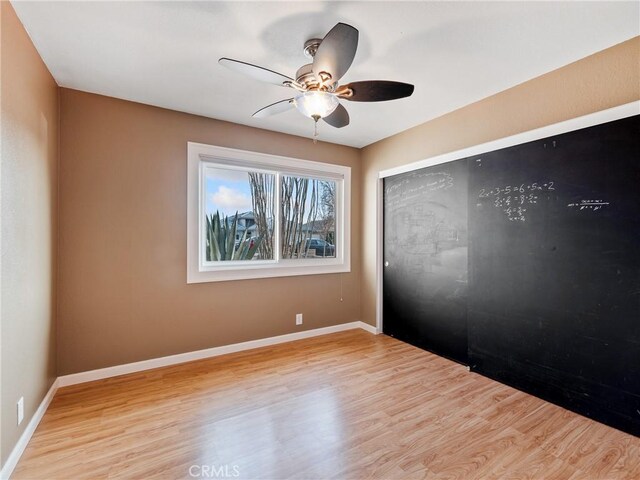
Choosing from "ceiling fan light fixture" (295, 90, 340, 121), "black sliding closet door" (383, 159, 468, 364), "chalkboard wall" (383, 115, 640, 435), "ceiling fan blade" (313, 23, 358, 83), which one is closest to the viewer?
"ceiling fan blade" (313, 23, 358, 83)

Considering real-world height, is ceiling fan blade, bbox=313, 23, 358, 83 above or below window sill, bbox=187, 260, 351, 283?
above

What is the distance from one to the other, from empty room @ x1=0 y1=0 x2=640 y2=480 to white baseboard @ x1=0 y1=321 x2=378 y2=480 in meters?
0.02

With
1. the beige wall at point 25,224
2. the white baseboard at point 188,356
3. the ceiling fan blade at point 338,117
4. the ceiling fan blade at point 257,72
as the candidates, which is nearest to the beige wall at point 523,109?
the white baseboard at point 188,356

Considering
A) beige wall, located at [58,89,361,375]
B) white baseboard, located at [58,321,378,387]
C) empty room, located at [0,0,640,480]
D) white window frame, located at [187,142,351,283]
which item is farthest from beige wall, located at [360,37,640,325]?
beige wall, located at [58,89,361,375]

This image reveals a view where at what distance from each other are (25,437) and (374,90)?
297 centimetres

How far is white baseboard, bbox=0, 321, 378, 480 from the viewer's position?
1739 mm

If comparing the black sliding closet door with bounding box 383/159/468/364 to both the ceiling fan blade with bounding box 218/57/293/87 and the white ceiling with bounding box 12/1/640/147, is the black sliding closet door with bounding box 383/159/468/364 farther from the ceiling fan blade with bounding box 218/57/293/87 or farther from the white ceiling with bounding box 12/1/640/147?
the ceiling fan blade with bounding box 218/57/293/87

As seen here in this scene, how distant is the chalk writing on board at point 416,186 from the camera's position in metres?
3.13

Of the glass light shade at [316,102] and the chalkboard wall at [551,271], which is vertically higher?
the glass light shade at [316,102]

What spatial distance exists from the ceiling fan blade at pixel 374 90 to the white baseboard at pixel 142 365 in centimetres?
270

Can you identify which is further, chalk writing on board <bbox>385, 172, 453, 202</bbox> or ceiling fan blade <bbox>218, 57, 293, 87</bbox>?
chalk writing on board <bbox>385, 172, 453, 202</bbox>

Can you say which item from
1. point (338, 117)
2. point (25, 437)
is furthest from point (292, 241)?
point (25, 437)

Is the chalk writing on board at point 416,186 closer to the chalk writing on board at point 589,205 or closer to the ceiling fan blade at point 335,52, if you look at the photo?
the chalk writing on board at point 589,205

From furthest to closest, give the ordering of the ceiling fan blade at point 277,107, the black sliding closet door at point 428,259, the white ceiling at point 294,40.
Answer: the black sliding closet door at point 428,259 < the ceiling fan blade at point 277,107 < the white ceiling at point 294,40
